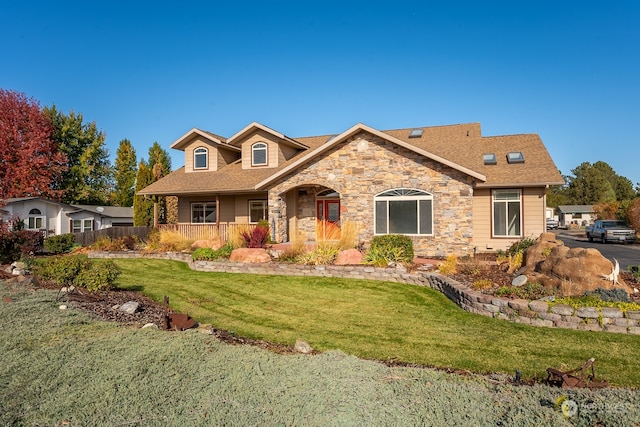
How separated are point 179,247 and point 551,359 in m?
13.7

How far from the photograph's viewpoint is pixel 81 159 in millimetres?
38250

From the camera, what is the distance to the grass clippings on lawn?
3.10 meters

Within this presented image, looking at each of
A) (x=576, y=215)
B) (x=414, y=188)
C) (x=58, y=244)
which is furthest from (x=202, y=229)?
(x=576, y=215)

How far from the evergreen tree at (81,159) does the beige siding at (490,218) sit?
34050 mm

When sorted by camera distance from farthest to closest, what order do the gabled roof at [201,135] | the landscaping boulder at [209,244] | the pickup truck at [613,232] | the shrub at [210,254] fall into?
the pickup truck at [613,232] → the gabled roof at [201,135] → the landscaping boulder at [209,244] → the shrub at [210,254]

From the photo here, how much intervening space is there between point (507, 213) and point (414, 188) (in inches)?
154

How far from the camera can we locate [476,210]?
1625 centimetres

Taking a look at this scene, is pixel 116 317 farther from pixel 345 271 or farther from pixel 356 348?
pixel 345 271

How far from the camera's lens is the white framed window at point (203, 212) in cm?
2111

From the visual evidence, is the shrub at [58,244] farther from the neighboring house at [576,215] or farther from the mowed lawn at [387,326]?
the neighboring house at [576,215]

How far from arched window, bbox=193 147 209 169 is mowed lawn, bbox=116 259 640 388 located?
1104cm

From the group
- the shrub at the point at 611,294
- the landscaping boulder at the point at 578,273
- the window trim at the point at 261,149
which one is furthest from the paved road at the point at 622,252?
the window trim at the point at 261,149

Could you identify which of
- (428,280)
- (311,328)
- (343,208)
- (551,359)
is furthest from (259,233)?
(551,359)

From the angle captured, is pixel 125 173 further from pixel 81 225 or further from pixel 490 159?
pixel 490 159
